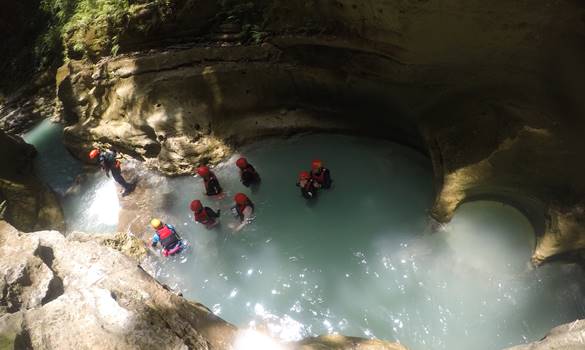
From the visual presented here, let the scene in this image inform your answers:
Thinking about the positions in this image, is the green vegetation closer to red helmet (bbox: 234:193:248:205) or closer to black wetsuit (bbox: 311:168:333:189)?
red helmet (bbox: 234:193:248:205)

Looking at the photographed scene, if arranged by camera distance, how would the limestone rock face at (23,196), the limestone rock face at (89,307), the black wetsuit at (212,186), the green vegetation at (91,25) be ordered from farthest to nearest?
the green vegetation at (91,25), the limestone rock face at (23,196), the black wetsuit at (212,186), the limestone rock face at (89,307)

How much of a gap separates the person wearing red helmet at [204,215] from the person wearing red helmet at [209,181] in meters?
0.53

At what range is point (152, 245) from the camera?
7605mm

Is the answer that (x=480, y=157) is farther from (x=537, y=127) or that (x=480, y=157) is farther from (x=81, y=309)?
(x=81, y=309)

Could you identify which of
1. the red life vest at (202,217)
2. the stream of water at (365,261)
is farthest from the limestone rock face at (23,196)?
the red life vest at (202,217)

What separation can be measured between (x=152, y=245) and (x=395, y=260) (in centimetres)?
465

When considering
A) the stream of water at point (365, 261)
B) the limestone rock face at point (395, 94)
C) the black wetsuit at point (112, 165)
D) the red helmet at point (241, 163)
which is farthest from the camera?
the black wetsuit at point (112, 165)

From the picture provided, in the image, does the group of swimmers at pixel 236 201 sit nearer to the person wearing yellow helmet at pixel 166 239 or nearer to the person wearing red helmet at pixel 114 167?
the person wearing yellow helmet at pixel 166 239

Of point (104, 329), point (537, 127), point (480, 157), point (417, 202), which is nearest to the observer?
point (104, 329)

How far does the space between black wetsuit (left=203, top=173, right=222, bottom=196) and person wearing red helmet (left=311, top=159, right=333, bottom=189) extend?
211 cm

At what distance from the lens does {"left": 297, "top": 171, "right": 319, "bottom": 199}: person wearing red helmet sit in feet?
23.7

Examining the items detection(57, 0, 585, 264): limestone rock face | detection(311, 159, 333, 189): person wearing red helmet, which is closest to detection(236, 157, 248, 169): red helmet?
detection(57, 0, 585, 264): limestone rock face

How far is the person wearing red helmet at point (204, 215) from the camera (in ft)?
23.6

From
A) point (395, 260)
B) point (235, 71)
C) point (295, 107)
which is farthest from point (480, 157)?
point (235, 71)
